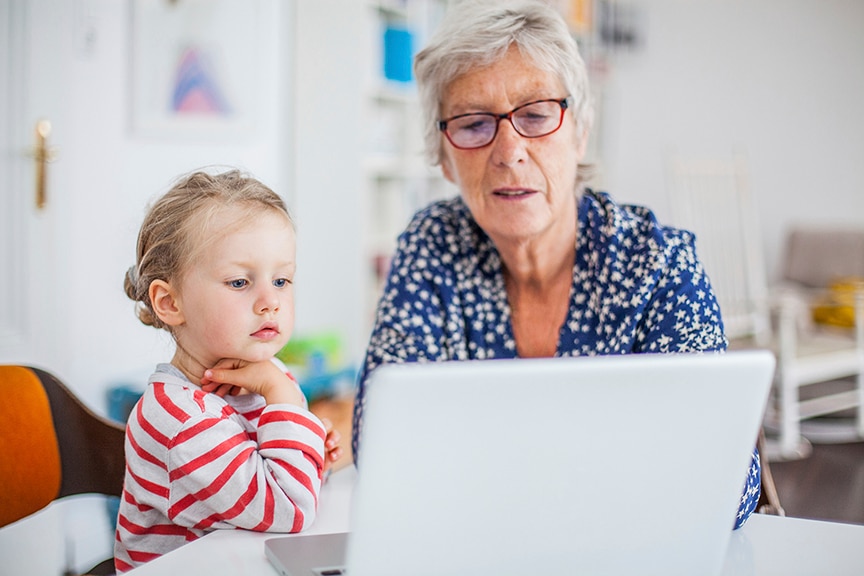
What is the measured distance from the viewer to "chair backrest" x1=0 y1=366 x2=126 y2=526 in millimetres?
1059

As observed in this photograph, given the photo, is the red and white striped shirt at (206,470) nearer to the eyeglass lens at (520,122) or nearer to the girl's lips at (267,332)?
the girl's lips at (267,332)

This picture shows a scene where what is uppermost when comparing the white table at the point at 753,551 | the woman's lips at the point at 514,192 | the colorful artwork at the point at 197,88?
the colorful artwork at the point at 197,88

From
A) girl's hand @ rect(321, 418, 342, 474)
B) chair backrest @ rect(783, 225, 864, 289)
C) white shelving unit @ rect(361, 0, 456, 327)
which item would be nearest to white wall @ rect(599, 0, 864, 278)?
chair backrest @ rect(783, 225, 864, 289)

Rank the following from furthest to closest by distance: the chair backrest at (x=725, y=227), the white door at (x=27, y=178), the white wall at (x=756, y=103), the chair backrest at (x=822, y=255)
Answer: the white wall at (x=756, y=103)
the chair backrest at (x=822, y=255)
the chair backrest at (x=725, y=227)
the white door at (x=27, y=178)

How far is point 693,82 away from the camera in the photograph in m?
5.18

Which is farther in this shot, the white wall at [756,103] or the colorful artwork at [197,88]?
the white wall at [756,103]

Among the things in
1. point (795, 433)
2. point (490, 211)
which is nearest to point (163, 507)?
point (490, 211)

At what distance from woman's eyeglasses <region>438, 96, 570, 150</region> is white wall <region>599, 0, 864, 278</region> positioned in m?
3.87

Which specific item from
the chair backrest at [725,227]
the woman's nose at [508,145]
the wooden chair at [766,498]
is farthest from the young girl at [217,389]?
the chair backrest at [725,227]

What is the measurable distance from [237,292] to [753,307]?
3.39 metres

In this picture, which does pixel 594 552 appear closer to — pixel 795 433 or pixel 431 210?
pixel 431 210


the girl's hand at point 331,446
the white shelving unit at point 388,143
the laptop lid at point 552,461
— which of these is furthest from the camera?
the white shelving unit at point 388,143

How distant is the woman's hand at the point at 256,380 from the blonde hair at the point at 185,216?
0.10 meters

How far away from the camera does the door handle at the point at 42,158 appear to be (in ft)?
7.73
